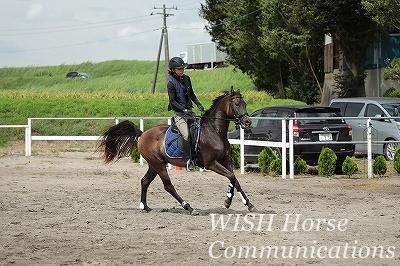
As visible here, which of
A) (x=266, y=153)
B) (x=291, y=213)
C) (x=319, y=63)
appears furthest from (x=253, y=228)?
(x=319, y=63)

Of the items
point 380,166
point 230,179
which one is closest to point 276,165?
point 380,166

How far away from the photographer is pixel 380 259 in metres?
9.33

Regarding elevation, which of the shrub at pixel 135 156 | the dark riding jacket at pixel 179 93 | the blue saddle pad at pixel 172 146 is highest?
the dark riding jacket at pixel 179 93

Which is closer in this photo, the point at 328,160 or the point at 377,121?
the point at 328,160

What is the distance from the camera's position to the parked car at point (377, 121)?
25.1 metres

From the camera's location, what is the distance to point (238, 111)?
13.8 m

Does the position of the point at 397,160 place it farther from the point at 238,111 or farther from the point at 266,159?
the point at 238,111

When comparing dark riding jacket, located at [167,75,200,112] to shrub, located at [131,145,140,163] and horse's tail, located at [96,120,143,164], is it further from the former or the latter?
shrub, located at [131,145,140,163]

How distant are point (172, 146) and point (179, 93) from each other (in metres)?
0.91

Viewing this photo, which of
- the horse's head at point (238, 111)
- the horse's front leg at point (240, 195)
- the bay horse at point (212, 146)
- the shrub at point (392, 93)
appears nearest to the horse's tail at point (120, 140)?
the bay horse at point (212, 146)

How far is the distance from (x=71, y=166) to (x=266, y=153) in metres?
7.07

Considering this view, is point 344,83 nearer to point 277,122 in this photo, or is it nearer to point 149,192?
point 277,122

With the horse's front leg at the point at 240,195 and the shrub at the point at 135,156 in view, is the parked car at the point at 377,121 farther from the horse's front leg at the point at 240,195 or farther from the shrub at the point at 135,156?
the horse's front leg at the point at 240,195

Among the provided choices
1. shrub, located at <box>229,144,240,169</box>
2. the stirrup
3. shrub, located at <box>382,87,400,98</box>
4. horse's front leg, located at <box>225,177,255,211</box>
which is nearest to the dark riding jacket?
the stirrup
